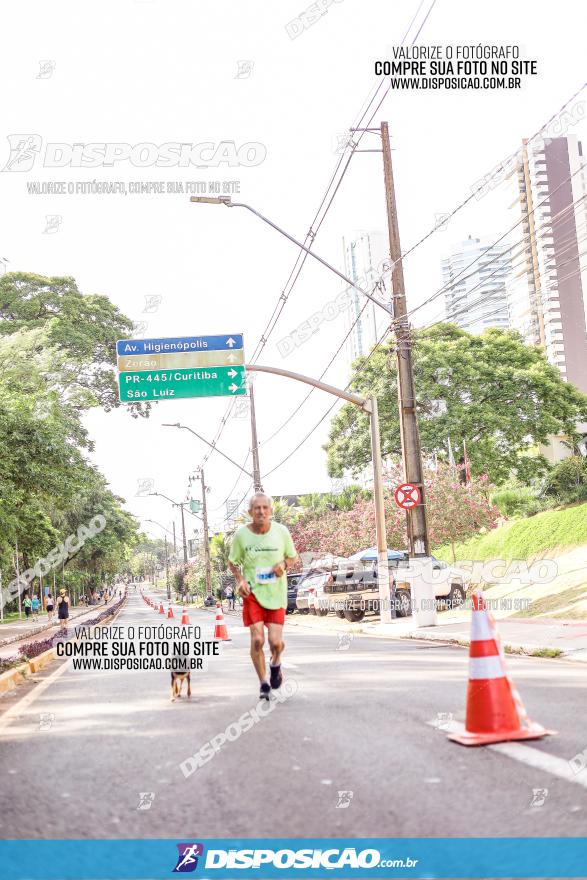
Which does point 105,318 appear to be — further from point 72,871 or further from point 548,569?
point 72,871

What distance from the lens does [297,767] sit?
17.2 ft

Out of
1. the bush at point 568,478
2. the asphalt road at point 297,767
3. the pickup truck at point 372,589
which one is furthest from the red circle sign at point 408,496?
the bush at point 568,478

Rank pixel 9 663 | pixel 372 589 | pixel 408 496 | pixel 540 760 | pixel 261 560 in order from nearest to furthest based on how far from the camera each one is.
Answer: pixel 540 760 → pixel 261 560 → pixel 9 663 → pixel 408 496 → pixel 372 589

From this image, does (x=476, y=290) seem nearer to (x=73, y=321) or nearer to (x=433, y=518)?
(x=73, y=321)

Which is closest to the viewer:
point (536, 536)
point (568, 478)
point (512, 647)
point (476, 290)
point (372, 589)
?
point (512, 647)

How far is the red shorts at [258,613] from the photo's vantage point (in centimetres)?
770

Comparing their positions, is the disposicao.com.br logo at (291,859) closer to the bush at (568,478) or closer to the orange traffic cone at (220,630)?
the orange traffic cone at (220,630)

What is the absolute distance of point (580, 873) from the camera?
347cm

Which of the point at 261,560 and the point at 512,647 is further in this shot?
the point at 512,647

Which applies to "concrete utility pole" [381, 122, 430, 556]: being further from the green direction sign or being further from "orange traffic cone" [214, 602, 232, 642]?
the green direction sign

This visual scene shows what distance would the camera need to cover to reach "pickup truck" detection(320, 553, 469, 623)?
82.2 ft

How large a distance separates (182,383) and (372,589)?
8.38 meters

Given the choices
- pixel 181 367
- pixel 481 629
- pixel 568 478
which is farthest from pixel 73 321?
pixel 481 629

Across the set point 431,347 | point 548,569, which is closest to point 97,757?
point 548,569
